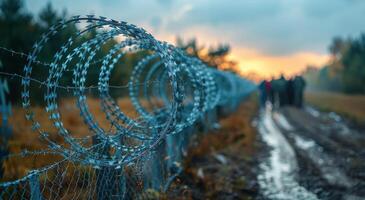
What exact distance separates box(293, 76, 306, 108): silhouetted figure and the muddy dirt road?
6799 mm

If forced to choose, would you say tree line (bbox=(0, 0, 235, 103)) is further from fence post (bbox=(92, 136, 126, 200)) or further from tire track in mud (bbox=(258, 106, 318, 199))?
fence post (bbox=(92, 136, 126, 200))

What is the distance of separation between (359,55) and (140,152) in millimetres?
53604

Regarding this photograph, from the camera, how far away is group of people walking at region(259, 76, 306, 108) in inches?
908

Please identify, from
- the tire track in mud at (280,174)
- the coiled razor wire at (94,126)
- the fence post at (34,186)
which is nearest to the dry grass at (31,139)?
the coiled razor wire at (94,126)

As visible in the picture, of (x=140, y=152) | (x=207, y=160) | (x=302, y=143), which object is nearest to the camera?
(x=140, y=152)

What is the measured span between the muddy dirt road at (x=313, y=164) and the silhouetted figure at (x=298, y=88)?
6.80 m

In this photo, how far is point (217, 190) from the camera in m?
7.64

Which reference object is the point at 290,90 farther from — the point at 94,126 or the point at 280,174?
the point at 94,126

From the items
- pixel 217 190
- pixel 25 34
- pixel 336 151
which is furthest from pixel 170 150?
pixel 25 34

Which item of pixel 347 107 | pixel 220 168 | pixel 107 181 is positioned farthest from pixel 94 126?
pixel 347 107

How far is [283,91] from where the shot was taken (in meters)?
24.2

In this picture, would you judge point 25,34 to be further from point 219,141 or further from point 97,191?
point 97,191

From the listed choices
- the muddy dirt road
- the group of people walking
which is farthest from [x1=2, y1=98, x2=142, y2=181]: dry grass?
the group of people walking

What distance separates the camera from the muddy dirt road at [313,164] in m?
7.56
